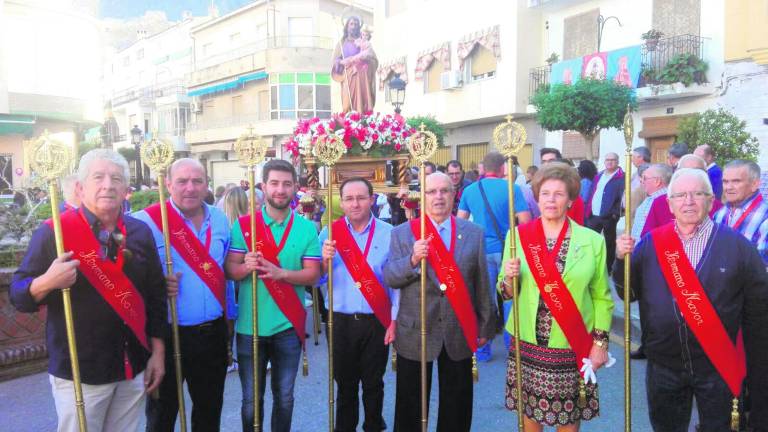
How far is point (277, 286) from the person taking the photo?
375 centimetres

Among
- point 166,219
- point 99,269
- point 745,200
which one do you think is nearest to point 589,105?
point 745,200

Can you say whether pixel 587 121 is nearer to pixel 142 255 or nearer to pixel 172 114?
pixel 142 255

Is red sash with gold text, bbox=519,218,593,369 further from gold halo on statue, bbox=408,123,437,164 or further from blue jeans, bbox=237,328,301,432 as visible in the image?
blue jeans, bbox=237,328,301,432

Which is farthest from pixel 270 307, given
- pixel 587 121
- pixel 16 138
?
pixel 16 138

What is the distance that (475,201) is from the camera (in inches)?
232

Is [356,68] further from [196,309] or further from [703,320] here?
[703,320]

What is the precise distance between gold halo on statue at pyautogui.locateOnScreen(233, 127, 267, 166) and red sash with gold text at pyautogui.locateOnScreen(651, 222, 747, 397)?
2.48m

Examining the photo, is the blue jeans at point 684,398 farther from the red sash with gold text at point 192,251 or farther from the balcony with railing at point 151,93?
the balcony with railing at point 151,93

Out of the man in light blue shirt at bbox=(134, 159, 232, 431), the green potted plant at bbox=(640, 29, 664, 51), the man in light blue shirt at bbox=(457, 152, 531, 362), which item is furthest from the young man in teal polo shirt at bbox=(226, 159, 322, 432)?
the green potted plant at bbox=(640, 29, 664, 51)

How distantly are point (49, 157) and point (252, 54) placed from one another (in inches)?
1274

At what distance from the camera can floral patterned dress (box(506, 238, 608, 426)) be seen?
325 centimetres

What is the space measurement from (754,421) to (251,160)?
3.57 metres

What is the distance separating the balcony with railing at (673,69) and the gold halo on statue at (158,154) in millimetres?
13732

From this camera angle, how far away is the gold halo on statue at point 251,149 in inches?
157
